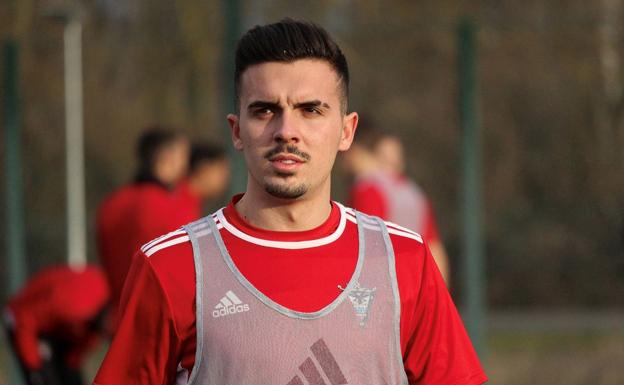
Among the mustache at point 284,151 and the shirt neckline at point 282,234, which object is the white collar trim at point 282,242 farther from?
the mustache at point 284,151

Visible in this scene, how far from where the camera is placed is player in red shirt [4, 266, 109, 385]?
744 centimetres

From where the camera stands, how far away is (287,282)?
3066 mm

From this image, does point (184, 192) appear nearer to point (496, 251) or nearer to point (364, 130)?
point (364, 130)

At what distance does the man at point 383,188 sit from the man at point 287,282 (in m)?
4.03

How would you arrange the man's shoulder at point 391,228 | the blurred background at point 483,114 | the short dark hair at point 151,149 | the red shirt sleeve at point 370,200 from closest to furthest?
the man's shoulder at point 391,228
the red shirt sleeve at point 370,200
the short dark hair at point 151,149
the blurred background at point 483,114

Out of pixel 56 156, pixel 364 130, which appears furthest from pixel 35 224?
pixel 364 130

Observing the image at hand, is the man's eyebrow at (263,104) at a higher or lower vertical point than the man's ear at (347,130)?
higher

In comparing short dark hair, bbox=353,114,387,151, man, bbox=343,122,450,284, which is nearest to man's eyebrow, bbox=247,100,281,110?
man, bbox=343,122,450,284

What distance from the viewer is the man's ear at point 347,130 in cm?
326

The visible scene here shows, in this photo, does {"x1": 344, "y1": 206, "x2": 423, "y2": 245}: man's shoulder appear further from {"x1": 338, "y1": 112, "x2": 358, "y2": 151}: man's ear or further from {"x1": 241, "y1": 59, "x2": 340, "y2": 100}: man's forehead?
{"x1": 241, "y1": 59, "x2": 340, "y2": 100}: man's forehead

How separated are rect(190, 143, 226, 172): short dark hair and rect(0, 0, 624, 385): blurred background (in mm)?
723

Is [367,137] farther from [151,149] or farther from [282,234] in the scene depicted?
[282,234]

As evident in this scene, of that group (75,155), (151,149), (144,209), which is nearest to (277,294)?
(144,209)

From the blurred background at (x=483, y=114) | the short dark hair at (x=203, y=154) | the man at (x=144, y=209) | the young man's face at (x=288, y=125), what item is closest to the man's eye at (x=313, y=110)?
the young man's face at (x=288, y=125)
